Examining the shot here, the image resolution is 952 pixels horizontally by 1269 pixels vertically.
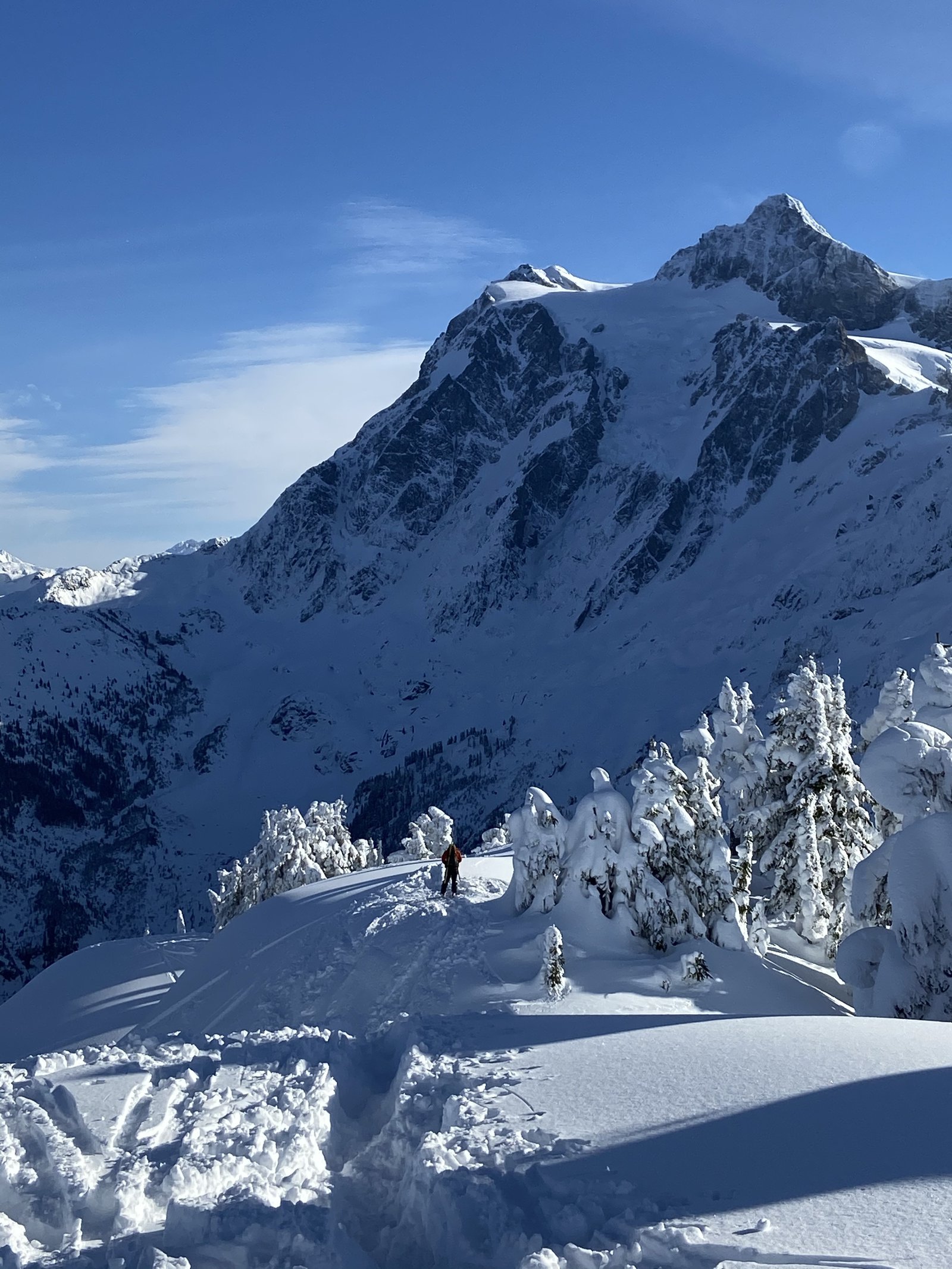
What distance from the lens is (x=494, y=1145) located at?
8.29 m

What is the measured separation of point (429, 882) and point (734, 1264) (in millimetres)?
19264

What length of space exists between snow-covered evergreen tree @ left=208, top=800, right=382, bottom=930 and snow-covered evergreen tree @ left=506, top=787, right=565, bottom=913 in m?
22.7

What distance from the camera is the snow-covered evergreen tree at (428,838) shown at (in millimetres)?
53844

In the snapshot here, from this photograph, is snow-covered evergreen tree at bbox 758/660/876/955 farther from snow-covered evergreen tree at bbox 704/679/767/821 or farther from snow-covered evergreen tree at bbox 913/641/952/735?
snow-covered evergreen tree at bbox 913/641/952/735

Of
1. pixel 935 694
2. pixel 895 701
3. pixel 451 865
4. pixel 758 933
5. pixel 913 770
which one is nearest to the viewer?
pixel 913 770

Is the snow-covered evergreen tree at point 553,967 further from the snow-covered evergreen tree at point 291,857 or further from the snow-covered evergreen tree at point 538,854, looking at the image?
the snow-covered evergreen tree at point 291,857

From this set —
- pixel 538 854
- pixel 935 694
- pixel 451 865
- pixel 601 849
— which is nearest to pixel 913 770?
pixel 935 694

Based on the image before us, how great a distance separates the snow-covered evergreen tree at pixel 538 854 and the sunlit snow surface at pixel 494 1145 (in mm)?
5655

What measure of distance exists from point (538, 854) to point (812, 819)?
855 centimetres

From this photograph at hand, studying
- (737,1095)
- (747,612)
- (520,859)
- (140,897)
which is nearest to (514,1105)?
(737,1095)

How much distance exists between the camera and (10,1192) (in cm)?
778

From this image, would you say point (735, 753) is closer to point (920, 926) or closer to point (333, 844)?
point (920, 926)

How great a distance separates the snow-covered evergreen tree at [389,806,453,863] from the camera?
177 feet

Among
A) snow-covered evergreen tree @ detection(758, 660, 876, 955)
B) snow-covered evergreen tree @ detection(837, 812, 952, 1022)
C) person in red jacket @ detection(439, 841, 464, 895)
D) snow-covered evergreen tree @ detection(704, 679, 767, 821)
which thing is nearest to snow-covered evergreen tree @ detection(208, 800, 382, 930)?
snow-covered evergreen tree @ detection(704, 679, 767, 821)
